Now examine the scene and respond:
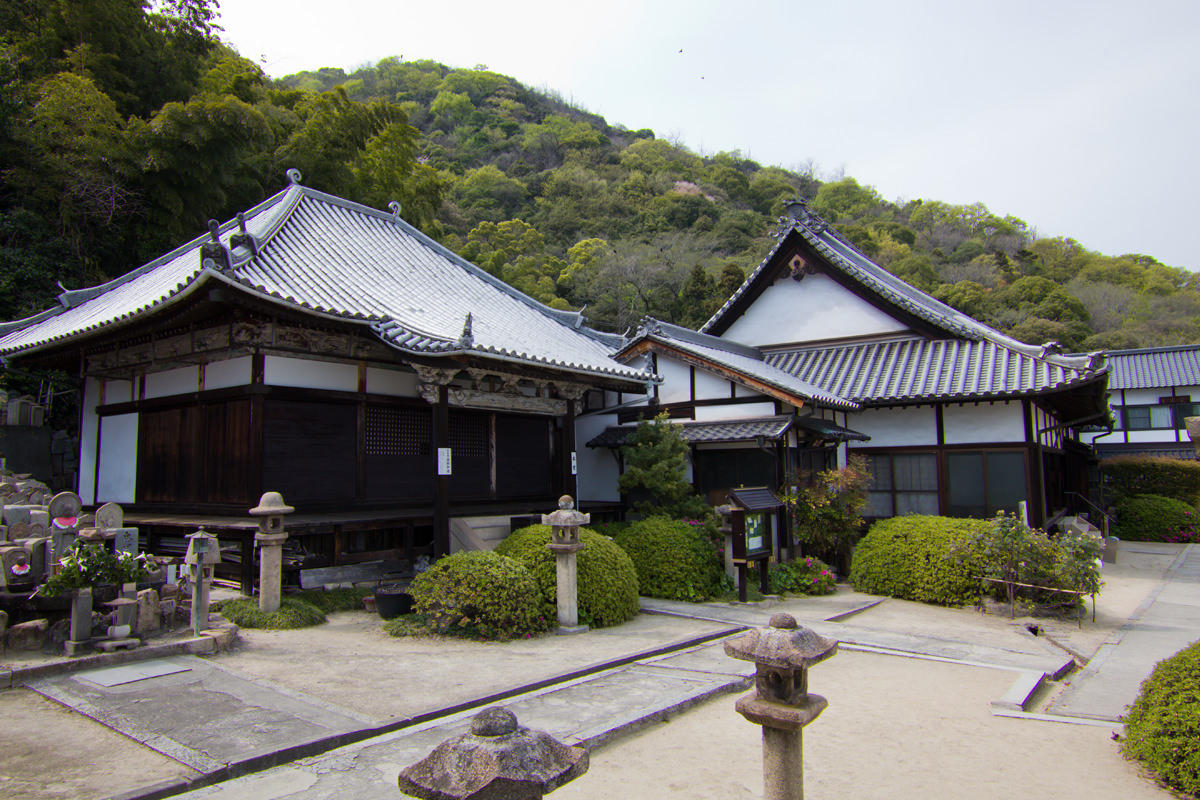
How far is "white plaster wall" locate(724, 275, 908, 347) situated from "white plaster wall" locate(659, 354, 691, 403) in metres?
5.76

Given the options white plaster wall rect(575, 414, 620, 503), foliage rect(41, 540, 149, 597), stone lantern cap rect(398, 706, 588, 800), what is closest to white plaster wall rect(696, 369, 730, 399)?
white plaster wall rect(575, 414, 620, 503)

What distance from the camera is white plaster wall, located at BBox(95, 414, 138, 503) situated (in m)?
12.6

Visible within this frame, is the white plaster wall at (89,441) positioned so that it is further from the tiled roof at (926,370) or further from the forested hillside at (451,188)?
the tiled roof at (926,370)

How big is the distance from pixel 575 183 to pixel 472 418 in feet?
184

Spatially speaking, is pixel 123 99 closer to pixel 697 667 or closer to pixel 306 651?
pixel 306 651

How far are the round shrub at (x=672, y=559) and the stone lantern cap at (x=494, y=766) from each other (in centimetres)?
944

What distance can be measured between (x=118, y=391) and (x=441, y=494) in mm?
7093

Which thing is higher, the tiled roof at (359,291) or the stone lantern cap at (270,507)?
the tiled roof at (359,291)

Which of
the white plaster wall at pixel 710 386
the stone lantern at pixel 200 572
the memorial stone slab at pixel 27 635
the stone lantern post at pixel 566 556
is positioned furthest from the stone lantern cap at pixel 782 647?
the white plaster wall at pixel 710 386

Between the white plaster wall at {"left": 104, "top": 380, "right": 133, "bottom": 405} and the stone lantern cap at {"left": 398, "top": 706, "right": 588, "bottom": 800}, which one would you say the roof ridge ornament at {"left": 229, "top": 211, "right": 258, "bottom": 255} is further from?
the stone lantern cap at {"left": 398, "top": 706, "right": 588, "bottom": 800}

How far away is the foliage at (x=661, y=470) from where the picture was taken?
1277 centimetres

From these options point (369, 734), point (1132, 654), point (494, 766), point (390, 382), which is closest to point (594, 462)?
point (390, 382)

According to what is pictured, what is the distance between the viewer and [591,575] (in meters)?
9.88

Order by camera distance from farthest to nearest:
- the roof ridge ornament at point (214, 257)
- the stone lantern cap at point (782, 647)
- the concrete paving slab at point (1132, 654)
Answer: the roof ridge ornament at point (214, 257) → the concrete paving slab at point (1132, 654) → the stone lantern cap at point (782, 647)
